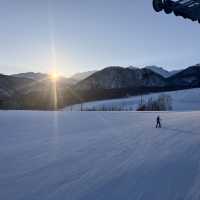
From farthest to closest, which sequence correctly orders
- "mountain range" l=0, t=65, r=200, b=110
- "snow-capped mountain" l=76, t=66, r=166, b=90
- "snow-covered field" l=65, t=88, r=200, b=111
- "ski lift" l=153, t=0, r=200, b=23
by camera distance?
"snow-capped mountain" l=76, t=66, r=166, b=90 → "mountain range" l=0, t=65, r=200, b=110 → "snow-covered field" l=65, t=88, r=200, b=111 → "ski lift" l=153, t=0, r=200, b=23

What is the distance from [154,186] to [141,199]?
0.87 meters

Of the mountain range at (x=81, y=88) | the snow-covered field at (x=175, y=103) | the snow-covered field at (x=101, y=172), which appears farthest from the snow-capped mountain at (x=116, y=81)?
the snow-covered field at (x=101, y=172)

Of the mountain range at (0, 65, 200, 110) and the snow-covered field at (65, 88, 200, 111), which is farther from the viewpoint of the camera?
the mountain range at (0, 65, 200, 110)

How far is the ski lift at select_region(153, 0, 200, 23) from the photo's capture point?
222 inches

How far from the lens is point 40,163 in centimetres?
795

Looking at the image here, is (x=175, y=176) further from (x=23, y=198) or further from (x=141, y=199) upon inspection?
(x=23, y=198)

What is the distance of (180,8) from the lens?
5754 mm

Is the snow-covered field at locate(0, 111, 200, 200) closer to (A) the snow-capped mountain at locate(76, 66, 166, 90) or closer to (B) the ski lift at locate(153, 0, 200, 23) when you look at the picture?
(B) the ski lift at locate(153, 0, 200, 23)

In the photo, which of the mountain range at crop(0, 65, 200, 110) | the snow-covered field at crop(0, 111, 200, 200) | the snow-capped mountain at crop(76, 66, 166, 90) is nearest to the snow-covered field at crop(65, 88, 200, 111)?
the mountain range at crop(0, 65, 200, 110)

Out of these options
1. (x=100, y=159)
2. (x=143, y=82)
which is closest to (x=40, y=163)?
(x=100, y=159)

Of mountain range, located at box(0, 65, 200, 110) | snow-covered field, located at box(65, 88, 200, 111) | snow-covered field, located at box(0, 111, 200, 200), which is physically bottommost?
snow-covered field, located at box(0, 111, 200, 200)

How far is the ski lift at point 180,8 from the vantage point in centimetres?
564

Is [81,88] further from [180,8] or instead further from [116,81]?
[180,8]

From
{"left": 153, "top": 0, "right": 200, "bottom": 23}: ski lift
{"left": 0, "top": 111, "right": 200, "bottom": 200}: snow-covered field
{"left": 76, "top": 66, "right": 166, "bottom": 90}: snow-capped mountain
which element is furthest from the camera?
{"left": 76, "top": 66, "right": 166, "bottom": 90}: snow-capped mountain
